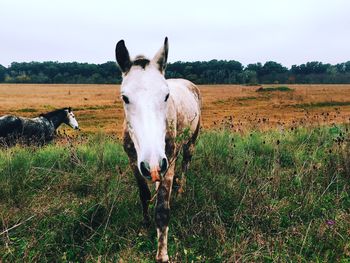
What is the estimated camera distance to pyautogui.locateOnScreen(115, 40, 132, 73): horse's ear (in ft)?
10.1

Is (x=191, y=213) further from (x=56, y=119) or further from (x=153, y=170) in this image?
(x=56, y=119)

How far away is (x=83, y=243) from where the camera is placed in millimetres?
3424

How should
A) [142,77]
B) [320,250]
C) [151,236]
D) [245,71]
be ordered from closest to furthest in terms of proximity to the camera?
[142,77]
[320,250]
[151,236]
[245,71]

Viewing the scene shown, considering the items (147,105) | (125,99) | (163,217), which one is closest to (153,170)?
(147,105)

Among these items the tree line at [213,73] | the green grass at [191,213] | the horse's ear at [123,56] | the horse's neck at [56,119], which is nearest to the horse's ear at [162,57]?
the horse's ear at [123,56]

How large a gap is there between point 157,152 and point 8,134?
8.64 m

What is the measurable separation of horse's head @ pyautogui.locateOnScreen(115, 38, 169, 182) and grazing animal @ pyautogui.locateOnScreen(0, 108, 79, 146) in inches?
249

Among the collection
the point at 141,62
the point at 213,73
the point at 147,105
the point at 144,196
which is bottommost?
the point at 144,196

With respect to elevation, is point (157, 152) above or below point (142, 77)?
below

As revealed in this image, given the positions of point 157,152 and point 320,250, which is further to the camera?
point 320,250

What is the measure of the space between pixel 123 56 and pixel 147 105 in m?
0.69

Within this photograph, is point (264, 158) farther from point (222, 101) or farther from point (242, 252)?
point (222, 101)

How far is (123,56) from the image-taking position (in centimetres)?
316

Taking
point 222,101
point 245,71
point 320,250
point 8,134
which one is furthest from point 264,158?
point 245,71
